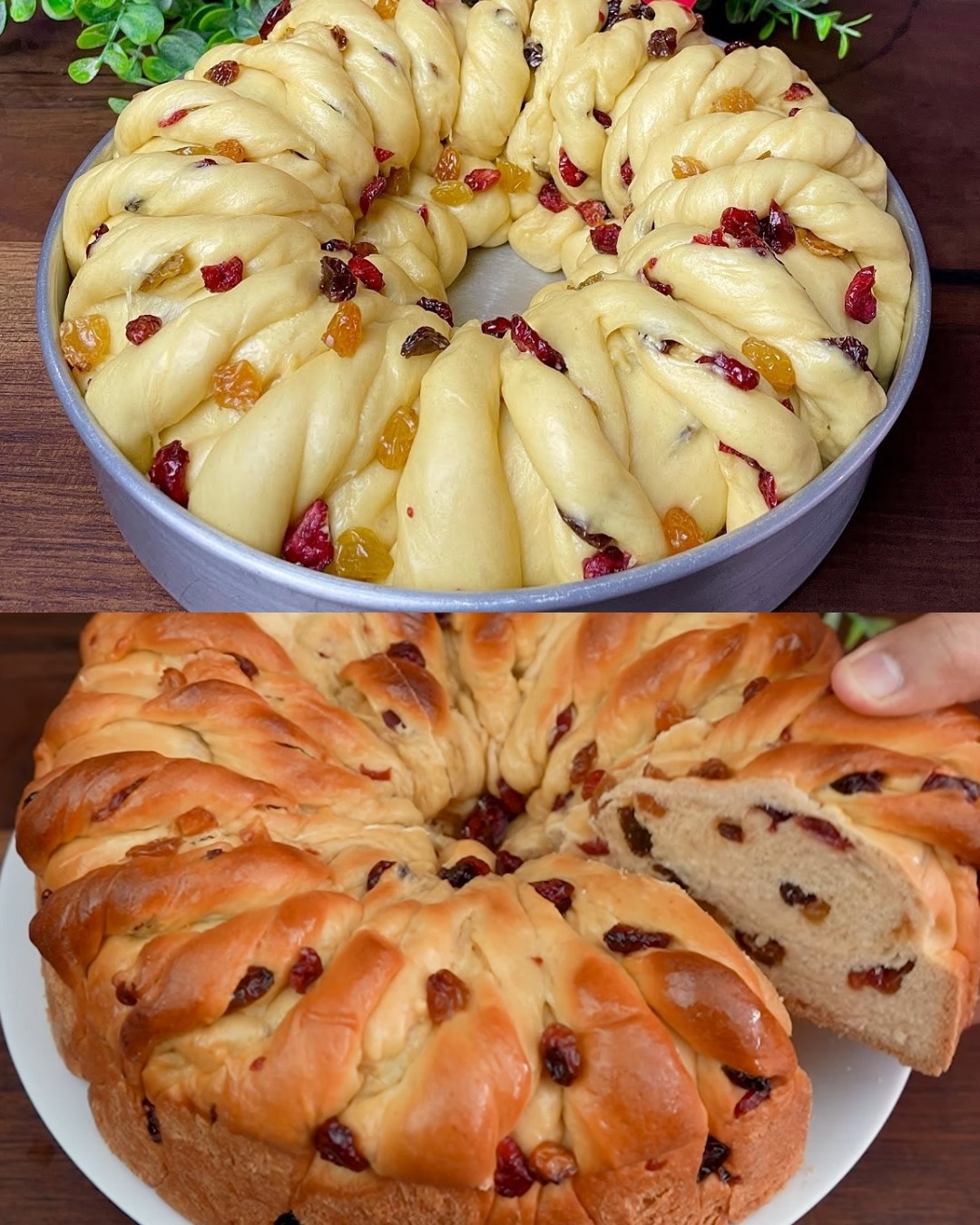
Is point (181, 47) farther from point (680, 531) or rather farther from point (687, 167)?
point (680, 531)

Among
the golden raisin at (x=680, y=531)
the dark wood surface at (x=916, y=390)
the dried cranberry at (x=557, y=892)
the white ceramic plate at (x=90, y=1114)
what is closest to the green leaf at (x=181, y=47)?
the dark wood surface at (x=916, y=390)

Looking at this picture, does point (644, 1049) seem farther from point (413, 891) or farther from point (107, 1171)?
point (107, 1171)

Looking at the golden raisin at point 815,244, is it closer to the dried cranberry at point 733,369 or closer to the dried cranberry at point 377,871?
the dried cranberry at point 733,369

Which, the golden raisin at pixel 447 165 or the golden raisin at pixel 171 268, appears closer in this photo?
the golden raisin at pixel 171 268

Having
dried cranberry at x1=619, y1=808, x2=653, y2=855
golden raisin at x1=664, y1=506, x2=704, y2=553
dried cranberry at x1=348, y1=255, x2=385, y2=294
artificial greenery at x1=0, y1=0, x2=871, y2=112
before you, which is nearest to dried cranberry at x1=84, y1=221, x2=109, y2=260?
dried cranberry at x1=348, y1=255, x2=385, y2=294

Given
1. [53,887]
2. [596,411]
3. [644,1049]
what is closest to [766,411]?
[596,411]

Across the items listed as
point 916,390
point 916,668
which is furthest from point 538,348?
point 916,390
